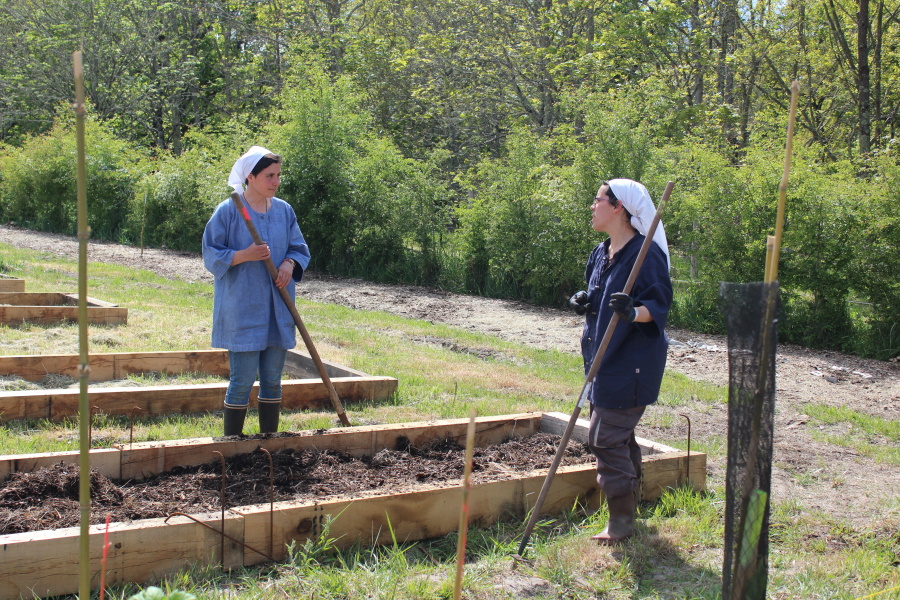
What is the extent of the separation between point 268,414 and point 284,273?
34.9 inches

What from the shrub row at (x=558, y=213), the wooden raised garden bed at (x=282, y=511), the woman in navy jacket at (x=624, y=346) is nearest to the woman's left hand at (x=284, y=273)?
the wooden raised garden bed at (x=282, y=511)

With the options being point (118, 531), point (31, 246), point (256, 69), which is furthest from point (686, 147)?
point (256, 69)

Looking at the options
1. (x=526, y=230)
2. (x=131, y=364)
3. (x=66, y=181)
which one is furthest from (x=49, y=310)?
(x=66, y=181)

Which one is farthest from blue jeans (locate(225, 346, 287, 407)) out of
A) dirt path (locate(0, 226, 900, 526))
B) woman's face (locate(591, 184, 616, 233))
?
dirt path (locate(0, 226, 900, 526))

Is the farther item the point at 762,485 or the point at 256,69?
the point at 256,69

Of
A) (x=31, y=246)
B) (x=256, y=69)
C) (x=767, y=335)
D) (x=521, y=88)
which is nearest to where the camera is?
(x=767, y=335)

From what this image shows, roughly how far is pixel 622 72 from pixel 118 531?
16.1 meters

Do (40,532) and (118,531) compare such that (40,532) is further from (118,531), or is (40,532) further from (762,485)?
(762,485)

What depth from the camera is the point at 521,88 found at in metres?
20.3

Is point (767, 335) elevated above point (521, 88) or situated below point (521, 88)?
below

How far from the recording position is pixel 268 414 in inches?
184

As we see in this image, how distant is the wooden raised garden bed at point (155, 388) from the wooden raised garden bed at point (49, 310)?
197 centimetres

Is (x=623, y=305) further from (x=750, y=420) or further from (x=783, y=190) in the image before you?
(x=783, y=190)

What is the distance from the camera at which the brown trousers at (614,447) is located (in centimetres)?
364
